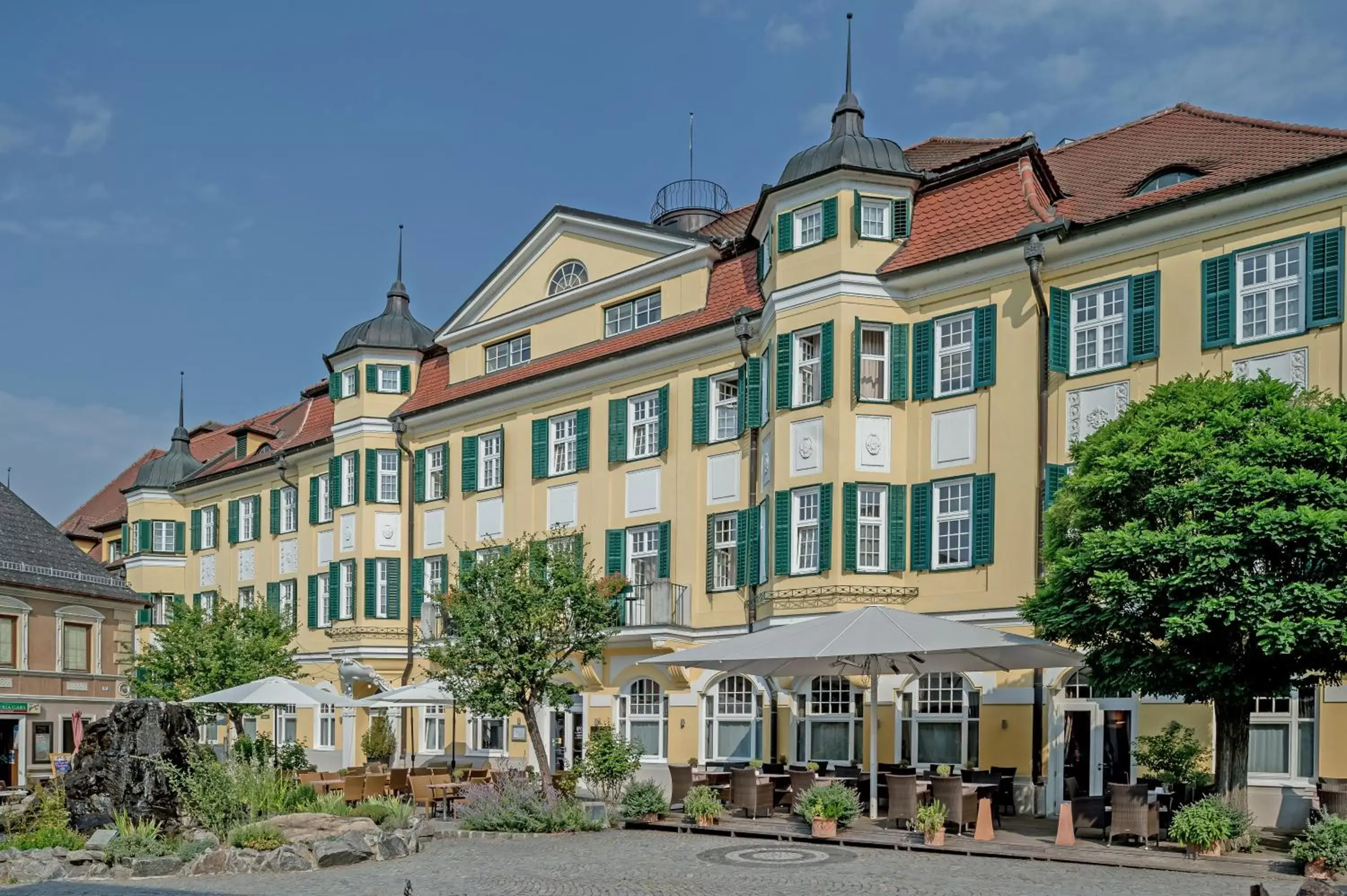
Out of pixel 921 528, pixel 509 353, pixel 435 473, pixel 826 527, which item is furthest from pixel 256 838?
pixel 435 473

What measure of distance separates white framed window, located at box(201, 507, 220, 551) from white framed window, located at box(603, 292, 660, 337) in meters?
19.9

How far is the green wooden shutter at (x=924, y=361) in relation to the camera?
24609mm

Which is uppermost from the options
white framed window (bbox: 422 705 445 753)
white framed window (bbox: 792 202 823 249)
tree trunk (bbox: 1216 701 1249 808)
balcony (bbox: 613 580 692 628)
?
white framed window (bbox: 792 202 823 249)

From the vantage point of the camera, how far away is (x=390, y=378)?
37.8m

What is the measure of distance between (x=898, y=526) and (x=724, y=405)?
5569 mm

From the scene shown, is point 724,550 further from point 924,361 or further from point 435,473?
point 435,473

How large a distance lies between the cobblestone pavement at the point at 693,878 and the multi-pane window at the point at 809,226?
1141 cm

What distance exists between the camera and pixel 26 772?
37875 mm

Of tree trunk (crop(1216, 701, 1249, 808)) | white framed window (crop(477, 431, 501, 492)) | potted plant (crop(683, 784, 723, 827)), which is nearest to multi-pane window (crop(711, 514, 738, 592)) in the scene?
white framed window (crop(477, 431, 501, 492))

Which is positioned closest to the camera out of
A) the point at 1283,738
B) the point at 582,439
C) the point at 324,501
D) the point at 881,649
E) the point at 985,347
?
the point at 881,649

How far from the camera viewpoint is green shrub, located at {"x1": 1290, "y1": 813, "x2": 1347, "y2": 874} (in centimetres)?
1436

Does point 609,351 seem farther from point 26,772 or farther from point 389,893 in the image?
Answer: point 26,772

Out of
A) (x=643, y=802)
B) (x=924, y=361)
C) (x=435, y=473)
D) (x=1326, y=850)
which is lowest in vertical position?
(x=643, y=802)

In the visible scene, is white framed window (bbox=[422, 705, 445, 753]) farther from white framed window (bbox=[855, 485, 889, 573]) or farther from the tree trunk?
the tree trunk
